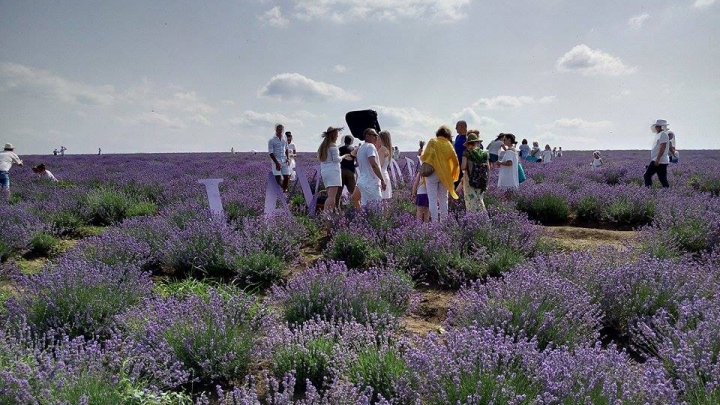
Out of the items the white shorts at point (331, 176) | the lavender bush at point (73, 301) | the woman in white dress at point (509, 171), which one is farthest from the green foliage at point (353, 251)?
the woman in white dress at point (509, 171)

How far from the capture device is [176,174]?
15164mm

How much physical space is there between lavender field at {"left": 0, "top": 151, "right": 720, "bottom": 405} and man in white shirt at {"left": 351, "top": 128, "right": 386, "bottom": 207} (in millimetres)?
335

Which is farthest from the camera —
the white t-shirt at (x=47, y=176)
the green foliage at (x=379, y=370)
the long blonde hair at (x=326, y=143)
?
the white t-shirt at (x=47, y=176)

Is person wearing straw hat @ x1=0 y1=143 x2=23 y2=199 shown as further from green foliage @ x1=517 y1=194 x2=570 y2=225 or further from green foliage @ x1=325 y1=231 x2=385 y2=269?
green foliage @ x1=517 y1=194 x2=570 y2=225

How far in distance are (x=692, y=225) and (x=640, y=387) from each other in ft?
14.8

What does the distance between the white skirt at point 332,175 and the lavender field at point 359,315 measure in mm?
703

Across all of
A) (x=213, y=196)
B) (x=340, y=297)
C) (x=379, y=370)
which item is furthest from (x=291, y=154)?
(x=379, y=370)

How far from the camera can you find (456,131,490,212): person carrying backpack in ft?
21.5

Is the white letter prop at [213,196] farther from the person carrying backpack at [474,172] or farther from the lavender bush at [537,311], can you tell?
the lavender bush at [537,311]

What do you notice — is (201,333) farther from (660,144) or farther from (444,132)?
(660,144)

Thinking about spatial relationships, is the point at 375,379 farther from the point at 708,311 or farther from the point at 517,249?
the point at 517,249

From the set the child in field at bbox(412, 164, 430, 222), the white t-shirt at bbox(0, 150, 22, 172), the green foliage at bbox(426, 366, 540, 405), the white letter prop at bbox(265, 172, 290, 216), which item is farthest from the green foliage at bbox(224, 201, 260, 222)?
the green foliage at bbox(426, 366, 540, 405)

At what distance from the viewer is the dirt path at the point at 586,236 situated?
6216 mm

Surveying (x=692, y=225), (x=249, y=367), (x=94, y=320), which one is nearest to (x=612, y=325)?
(x=249, y=367)
